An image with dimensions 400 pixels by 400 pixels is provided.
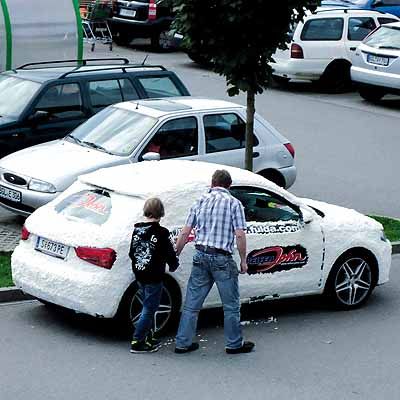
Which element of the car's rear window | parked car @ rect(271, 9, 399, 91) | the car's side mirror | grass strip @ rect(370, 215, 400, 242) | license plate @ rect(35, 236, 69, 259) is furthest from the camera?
parked car @ rect(271, 9, 399, 91)

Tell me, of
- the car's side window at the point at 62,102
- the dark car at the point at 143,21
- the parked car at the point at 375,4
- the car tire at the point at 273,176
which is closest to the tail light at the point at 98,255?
the car tire at the point at 273,176

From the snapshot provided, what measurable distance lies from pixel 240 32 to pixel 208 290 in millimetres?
4107

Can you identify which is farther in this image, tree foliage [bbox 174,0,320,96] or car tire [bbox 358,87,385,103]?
car tire [bbox 358,87,385,103]

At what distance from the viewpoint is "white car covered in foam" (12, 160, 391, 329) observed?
959 cm

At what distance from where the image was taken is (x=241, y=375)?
9062 millimetres

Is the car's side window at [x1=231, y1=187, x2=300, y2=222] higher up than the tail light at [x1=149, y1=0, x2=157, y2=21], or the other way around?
the car's side window at [x1=231, y1=187, x2=300, y2=222]

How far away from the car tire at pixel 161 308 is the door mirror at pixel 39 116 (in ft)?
19.6

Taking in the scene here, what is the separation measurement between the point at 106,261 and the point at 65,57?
516 inches

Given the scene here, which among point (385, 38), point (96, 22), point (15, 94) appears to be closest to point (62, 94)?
point (15, 94)

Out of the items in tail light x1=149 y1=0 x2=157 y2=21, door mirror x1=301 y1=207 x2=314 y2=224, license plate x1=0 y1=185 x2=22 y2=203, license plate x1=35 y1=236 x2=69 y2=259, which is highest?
door mirror x1=301 y1=207 x2=314 y2=224

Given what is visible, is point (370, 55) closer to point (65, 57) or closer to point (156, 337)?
point (65, 57)

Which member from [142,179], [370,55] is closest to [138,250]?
[142,179]

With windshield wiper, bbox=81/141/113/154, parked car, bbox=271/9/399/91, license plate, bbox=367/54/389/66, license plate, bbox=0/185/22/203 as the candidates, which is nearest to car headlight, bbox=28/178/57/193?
license plate, bbox=0/185/22/203

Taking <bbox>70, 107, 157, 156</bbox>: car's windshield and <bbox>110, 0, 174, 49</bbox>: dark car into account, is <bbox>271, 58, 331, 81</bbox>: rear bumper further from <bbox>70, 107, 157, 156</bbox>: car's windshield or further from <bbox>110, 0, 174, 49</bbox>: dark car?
<bbox>70, 107, 157, 156</bbox>: car's windshield
